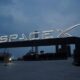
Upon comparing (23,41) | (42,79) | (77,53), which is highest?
(23,41)

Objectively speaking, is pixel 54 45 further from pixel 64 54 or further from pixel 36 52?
pixel 64 54

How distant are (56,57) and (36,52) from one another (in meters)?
14.3

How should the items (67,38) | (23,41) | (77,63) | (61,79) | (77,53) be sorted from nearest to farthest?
(61,79)
(77,63)
(77,53)
(67,38)
(23,41)

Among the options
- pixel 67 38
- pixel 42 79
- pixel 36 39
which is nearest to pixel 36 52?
pixel 36 39

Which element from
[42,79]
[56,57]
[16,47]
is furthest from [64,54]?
[42,79]

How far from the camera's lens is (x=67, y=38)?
119 m

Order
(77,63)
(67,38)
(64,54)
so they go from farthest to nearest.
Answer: (67,38), (64,54), (77,63)

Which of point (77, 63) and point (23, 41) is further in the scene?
point (23, 41)

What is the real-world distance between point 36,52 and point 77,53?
7447 centimetres

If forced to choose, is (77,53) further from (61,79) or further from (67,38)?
(67,38)

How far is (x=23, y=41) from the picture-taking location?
427ft

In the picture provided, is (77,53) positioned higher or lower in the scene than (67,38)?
lower

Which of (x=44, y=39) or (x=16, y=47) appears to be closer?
(x=44, y=39)

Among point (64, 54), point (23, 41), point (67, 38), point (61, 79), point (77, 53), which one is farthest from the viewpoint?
point (23, 41)
